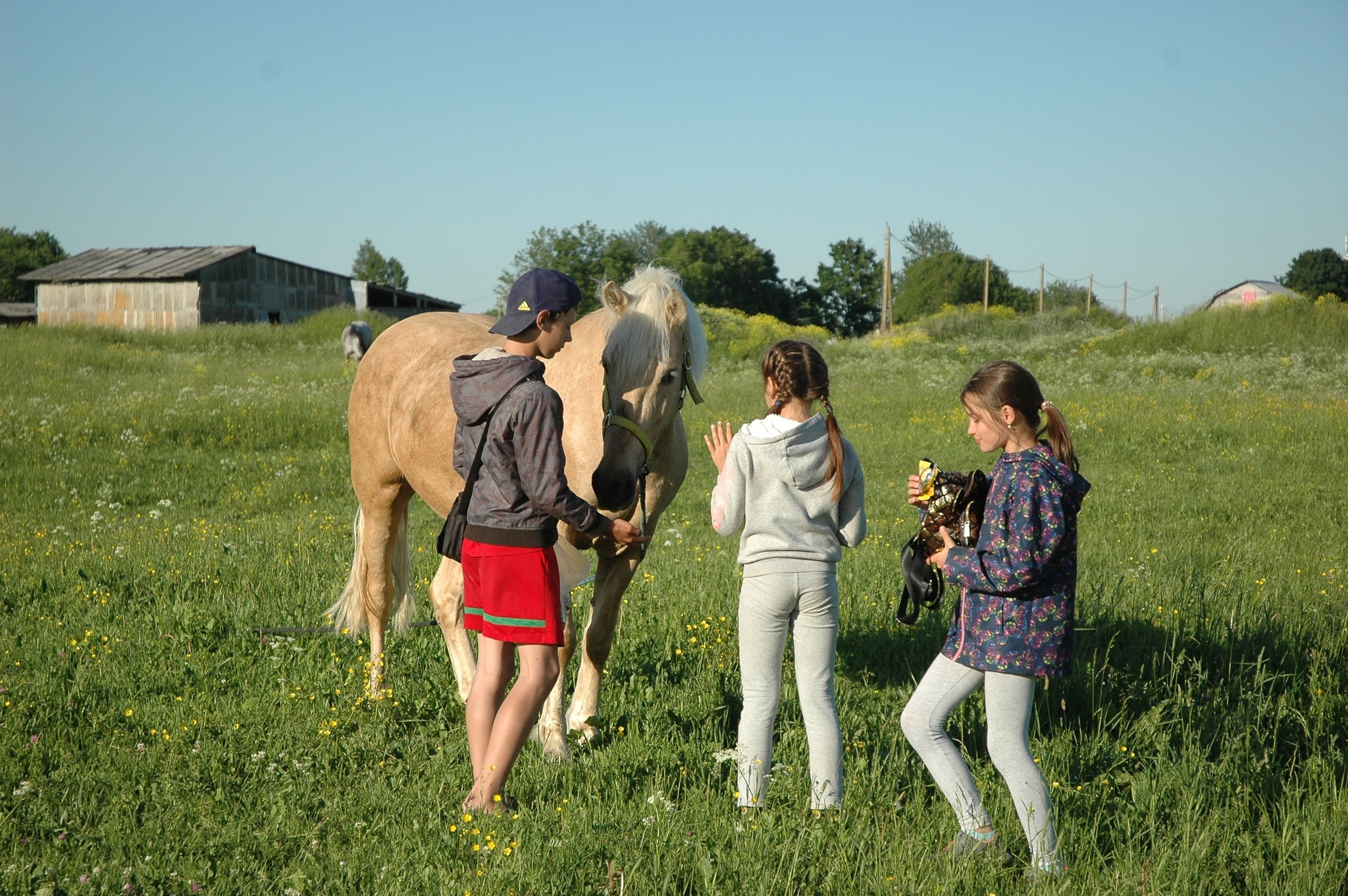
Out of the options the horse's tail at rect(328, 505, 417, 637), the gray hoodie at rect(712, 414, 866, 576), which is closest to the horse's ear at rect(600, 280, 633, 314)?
the gray hoodie at rect(712, 414, 866, 576)

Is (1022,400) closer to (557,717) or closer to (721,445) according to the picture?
(721,445)

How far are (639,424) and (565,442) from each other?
0.49m

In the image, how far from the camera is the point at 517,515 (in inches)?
133

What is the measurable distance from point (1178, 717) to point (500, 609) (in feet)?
10.1

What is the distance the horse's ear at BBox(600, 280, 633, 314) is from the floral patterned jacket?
168 cm

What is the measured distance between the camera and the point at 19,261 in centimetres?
7625

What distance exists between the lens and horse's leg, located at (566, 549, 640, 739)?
4.52 m

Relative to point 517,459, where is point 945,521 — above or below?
below

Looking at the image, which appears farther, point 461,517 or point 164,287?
point 164,287

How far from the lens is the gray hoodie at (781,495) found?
11.1ft

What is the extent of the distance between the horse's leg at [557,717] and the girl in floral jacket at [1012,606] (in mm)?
1698

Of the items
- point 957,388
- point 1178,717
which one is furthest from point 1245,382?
point 1178,717

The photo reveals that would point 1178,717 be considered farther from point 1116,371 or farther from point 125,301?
point 125,301

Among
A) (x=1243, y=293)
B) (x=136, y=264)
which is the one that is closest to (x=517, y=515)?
(x=136, y=264)
